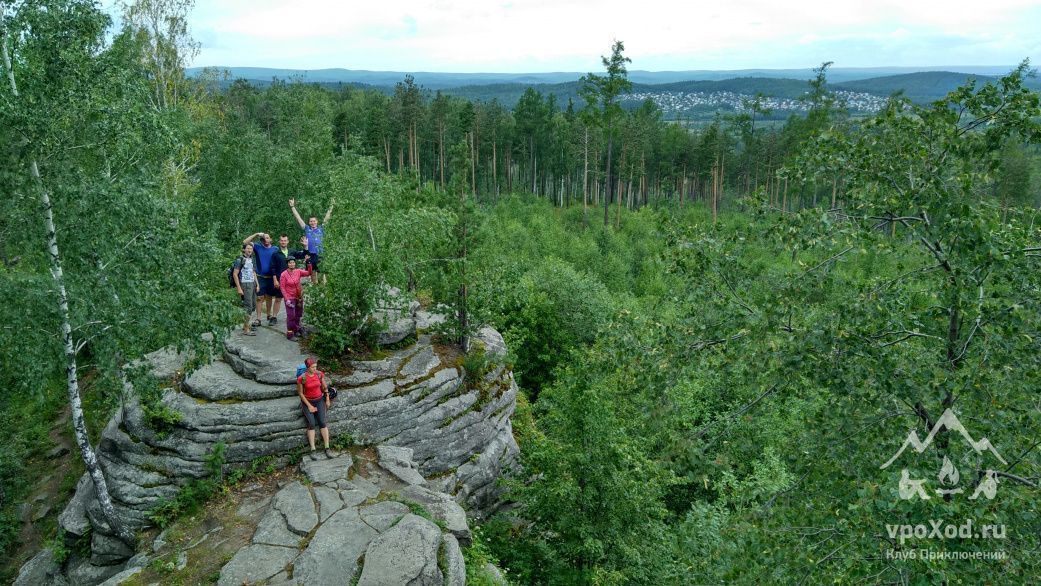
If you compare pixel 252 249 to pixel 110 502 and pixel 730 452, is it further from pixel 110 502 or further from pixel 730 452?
pixel 730 452

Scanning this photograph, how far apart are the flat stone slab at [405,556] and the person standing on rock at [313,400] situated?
3498 millimetres

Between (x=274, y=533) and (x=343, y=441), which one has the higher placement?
(x=343, y=441)

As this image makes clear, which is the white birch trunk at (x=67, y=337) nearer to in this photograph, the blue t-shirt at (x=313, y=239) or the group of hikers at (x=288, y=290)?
the group of hikers at (x=288, y=290)

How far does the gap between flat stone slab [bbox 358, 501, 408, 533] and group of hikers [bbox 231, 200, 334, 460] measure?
241cm

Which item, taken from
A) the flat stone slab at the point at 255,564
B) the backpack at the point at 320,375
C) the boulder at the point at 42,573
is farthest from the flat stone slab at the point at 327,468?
the boulder at the point at 42,573

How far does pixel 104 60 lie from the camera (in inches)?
442

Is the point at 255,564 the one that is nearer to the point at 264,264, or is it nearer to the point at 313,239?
the point at 264,264

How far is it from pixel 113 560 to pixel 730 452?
1185 cm

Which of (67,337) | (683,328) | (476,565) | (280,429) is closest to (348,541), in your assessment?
(476,565)

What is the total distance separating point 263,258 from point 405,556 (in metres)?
8.78

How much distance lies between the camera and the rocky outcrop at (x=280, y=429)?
467 inches

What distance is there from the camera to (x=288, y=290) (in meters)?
14.5

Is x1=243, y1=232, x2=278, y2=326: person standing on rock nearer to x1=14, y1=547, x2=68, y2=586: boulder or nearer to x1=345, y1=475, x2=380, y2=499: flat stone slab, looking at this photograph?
x1=345, y1=475, x2=380, y2=499: flat stone slab

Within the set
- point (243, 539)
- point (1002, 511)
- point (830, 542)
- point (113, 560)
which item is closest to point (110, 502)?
point (113, 560)
